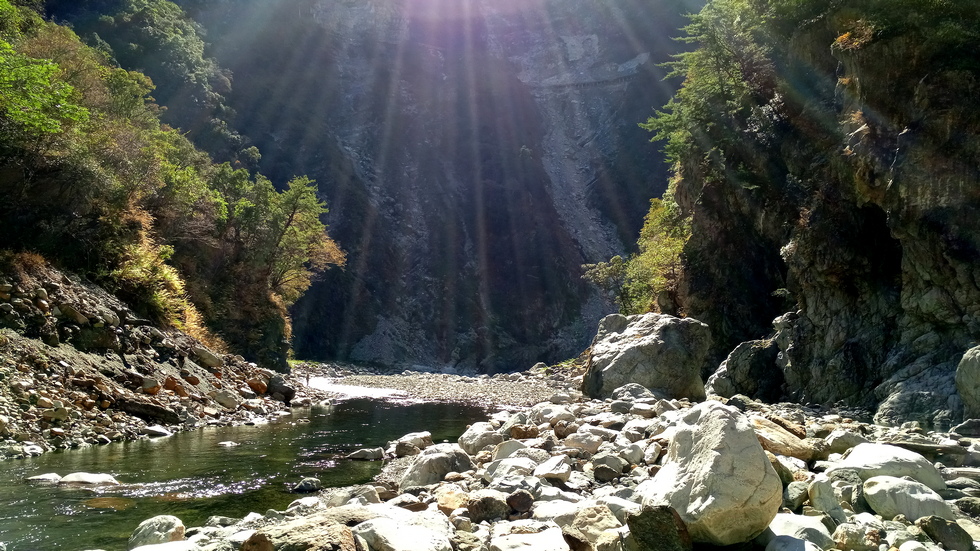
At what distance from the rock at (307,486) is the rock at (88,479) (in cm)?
252

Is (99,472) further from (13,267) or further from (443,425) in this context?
(443,425)

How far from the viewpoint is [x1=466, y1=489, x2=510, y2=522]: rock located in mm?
5973

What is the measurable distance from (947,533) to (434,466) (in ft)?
19.8

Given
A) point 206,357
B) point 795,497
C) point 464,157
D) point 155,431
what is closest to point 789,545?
point 795,497

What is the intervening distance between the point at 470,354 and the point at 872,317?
4719 centimetres

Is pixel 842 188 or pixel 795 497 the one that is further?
pixel 842 188

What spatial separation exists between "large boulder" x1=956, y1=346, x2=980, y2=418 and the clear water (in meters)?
10.7

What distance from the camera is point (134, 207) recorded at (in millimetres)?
19625

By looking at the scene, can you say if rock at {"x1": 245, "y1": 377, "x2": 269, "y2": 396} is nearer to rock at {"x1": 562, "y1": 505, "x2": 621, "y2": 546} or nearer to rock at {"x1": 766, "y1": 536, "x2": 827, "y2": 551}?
rock at {"x1": 562, "y1": 505, "x2": 621, "y2": 546}

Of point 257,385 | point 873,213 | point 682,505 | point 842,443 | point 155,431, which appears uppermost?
point 873,213

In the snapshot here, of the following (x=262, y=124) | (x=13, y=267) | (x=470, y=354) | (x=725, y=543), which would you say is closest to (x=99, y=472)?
(x=13, y=267)

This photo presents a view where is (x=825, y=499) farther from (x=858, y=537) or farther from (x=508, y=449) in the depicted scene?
(x=508, y=449)

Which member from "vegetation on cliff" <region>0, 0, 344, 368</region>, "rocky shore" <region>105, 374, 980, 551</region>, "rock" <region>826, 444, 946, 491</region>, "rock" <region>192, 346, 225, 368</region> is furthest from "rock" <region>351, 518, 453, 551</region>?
"rock" <region>192, 346, 225, 368</region>

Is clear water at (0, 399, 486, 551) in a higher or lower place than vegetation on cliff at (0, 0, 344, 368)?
lower
